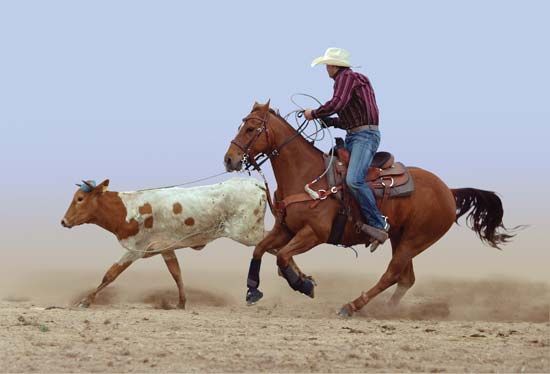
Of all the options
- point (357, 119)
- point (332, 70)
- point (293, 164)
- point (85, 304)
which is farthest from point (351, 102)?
point (85, 304)

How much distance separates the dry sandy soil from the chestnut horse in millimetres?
629

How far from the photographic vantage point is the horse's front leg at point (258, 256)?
14164 millimetres

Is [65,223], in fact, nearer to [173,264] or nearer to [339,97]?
[173,264]

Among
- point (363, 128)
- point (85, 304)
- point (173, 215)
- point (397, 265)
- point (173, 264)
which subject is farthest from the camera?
point (173, 264)

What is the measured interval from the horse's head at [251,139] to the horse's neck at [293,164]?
181 mm

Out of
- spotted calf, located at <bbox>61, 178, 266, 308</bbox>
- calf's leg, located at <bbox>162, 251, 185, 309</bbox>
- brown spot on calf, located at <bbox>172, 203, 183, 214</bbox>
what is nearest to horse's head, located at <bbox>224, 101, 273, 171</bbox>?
spotted calf, located at <bbox>61, 178, 266, 308</bbox>

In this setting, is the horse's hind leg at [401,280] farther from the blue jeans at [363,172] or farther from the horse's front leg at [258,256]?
the horse's front leg at [258,256]

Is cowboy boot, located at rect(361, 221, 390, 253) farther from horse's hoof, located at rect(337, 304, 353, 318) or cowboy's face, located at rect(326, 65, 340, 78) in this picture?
cowboy's face, located at rect(326, 65, 340, 78)

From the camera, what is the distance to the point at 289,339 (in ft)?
38.5

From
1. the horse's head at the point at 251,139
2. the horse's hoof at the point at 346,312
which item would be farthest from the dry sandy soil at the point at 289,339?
the horse's head at the point at 251,139

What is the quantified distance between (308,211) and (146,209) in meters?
3.45

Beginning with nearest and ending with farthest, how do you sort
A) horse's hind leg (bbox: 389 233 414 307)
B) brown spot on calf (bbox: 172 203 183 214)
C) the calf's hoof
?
horse's hind leg (bbox: 389 233 414 307) < the calf's hoof < brown spot on calf (bbox: 172 203 183 214)

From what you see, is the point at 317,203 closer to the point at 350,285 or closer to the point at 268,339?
the point at 268,339

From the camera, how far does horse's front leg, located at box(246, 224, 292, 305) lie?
46.5 ft
